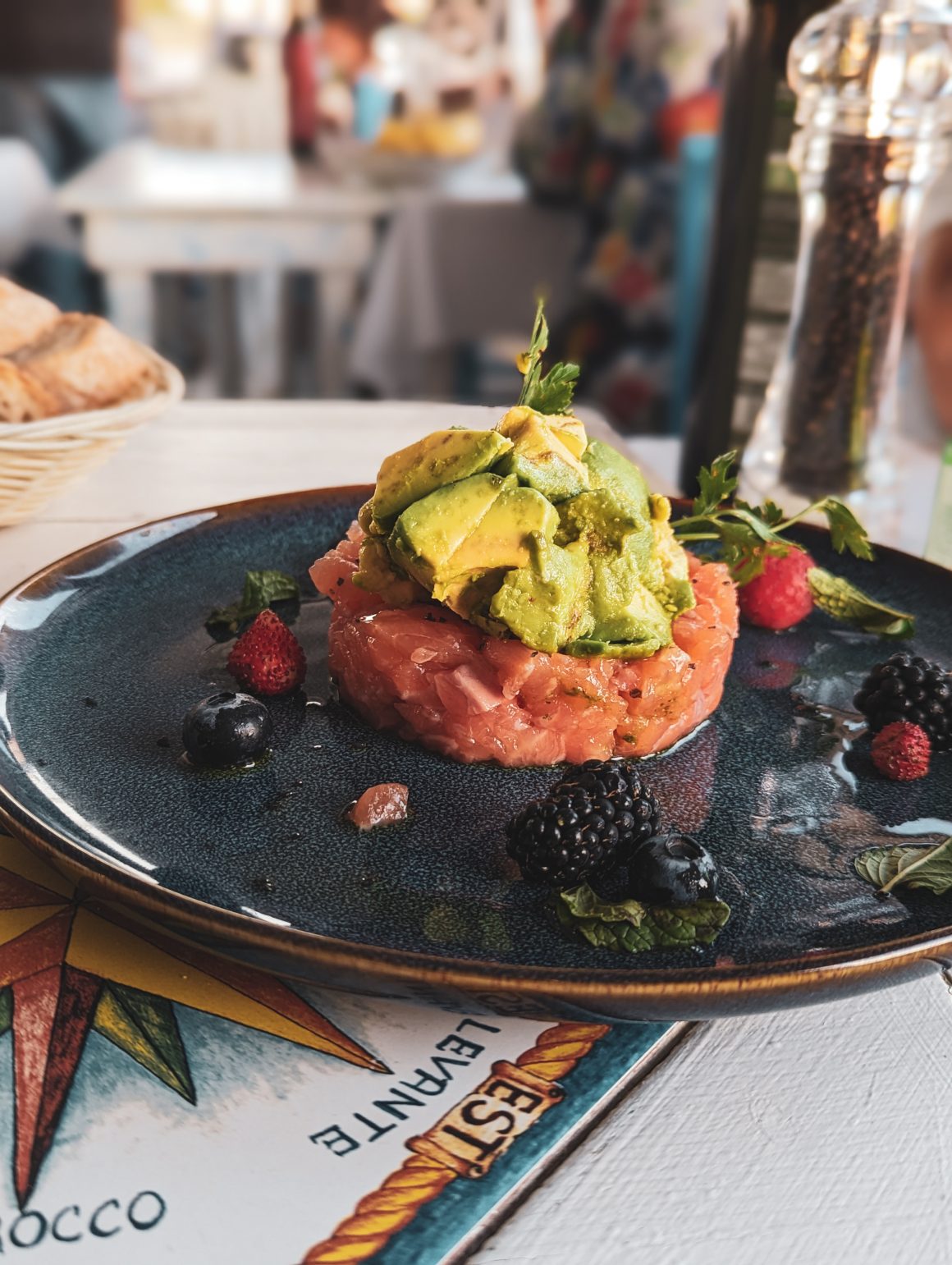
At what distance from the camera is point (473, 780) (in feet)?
3.69

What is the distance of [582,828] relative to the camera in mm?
922

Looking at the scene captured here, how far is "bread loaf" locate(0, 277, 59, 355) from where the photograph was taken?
169 centimetres

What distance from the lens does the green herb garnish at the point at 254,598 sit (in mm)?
1346

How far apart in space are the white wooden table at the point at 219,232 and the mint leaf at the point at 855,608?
12.7ft

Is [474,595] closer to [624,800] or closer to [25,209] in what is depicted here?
[624,800]

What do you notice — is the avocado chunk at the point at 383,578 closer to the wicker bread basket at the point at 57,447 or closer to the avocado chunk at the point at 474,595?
the avocado chunk at the point at 474,595

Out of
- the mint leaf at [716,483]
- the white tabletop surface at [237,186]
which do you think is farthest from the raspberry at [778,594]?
the white tabletop surface at [237,186]

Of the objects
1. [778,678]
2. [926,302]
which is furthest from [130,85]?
[778,678]

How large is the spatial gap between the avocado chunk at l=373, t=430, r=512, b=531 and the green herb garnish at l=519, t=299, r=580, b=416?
0.38 ft

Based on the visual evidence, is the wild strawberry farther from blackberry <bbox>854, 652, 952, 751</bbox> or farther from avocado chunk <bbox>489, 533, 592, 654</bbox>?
blackberry <bbox>854, 652, 952, 751</bbox>

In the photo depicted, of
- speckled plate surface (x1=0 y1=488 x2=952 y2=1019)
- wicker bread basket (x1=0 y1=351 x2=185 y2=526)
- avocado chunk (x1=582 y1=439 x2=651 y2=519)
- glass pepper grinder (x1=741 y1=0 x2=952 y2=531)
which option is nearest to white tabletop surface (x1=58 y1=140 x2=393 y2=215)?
glass pepper grinder (x1=741 y1=0 x2=952 y2=531)

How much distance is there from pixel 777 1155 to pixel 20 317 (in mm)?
1495

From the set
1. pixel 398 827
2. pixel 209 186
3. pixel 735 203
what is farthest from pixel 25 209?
pixel 398 827

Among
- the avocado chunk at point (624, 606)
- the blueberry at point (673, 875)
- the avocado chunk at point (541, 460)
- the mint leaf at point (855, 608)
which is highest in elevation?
the avocado chunk at point (541, 460)
